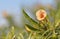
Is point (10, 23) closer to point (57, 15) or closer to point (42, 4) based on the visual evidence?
point (42, 4)

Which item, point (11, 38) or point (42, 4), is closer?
point (11, 38)

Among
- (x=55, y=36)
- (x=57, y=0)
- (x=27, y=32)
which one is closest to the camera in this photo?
(x=55, y=36)

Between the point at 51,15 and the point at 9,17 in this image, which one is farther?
the point at 9,17

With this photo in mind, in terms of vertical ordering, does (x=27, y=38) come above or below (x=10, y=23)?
above

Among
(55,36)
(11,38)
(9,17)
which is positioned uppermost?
(55,36)

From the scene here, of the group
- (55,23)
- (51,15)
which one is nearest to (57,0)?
(51,15)

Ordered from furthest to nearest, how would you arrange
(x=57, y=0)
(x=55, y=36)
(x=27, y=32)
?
(x=57, y=0) < (x=27, y=32) < (x=55, y=36)

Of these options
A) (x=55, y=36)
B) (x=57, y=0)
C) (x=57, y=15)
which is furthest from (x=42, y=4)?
(x=55, y=36)

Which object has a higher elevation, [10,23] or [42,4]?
[42,4]

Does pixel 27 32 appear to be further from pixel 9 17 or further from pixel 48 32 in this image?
pixel 9 17
